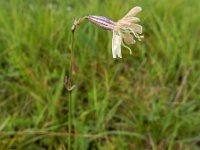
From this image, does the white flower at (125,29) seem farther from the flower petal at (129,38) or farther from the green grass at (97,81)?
the green grass at (97,81)

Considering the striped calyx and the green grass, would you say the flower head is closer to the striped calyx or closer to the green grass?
the striped calyx

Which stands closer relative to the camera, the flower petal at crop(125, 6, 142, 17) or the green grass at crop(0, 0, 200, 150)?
the flower petal at crop(125, 6, 142, 17)

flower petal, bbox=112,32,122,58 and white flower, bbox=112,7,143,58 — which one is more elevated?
white flower, bbox=112,7,143,58

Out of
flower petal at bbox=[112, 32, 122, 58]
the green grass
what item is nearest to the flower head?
flower petal at bbox=[112, 32, 122, 58]

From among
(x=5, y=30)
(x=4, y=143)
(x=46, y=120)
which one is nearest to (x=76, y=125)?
(x=46, y=120)

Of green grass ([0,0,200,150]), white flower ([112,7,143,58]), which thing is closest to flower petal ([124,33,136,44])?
white flower ([112,7,143,58])

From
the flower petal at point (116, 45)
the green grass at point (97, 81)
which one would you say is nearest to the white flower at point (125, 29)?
the flower petal at point (116, 45)

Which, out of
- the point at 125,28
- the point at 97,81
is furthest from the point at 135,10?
the point at 97,81

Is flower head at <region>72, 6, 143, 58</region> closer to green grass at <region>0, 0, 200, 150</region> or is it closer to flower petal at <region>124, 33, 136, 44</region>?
flower petal at <region>124, 33, 136, 44</region>

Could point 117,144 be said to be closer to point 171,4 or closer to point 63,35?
point 63,35
